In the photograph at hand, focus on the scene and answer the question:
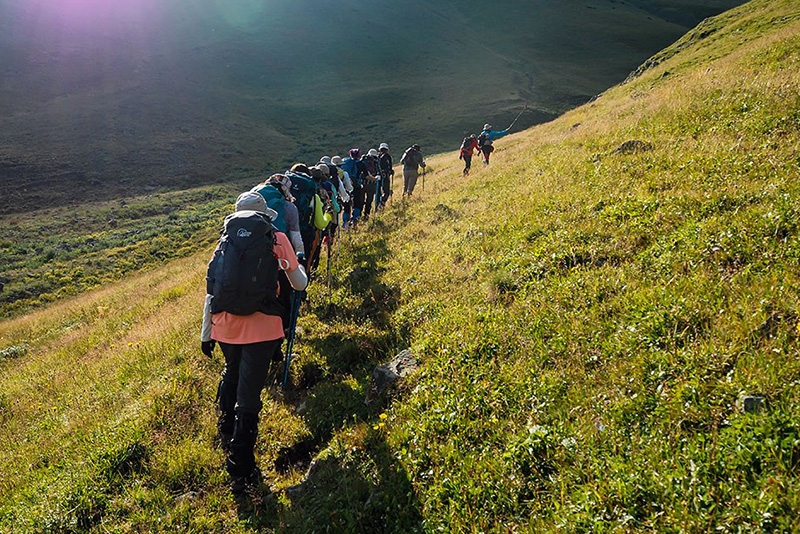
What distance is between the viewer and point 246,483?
4770 mm

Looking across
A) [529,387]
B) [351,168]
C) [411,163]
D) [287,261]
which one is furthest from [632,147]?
[411,163]

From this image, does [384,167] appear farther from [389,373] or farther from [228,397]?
[228,397]

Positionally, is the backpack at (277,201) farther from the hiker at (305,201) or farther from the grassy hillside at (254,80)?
the grassy hillside at (254,80)

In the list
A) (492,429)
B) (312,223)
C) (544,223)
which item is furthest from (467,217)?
(492,429)

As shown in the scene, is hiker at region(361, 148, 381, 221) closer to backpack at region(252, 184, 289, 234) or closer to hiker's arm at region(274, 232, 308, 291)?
backpack at region(252, 184, 289, 234)

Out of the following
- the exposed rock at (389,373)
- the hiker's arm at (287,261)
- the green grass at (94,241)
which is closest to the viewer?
the hiker's arm at (287,261)

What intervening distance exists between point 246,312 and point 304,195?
13.3 feet

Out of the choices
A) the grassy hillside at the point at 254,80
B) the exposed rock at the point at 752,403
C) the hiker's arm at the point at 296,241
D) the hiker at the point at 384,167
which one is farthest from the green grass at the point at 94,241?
the exposed rock at the point at 752,403

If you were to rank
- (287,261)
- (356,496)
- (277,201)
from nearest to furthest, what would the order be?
1. (356,496)
2. (287,261)
3. (277,201)

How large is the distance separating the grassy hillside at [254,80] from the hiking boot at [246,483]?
4560cm

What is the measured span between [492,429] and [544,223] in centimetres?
481

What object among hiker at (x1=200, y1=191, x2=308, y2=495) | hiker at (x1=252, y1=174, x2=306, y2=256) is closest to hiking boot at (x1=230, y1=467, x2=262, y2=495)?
hiker at (x1=200, y1=191, x2=308, y2=495)

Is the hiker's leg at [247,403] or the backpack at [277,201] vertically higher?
the backpack at [277,201]

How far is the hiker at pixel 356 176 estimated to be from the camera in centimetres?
1403
